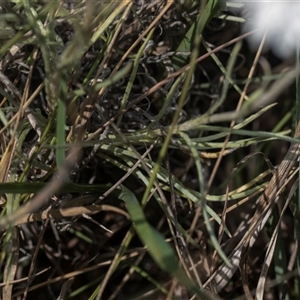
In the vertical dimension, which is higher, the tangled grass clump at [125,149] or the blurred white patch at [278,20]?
the blurred white patch at [278,20]

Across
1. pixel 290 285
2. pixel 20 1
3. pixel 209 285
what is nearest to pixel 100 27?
pixel 20 1

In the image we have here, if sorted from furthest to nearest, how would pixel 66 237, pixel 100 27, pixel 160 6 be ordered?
pixel 66 237
pixel 160 6
pixel 100 27

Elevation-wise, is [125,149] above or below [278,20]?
below

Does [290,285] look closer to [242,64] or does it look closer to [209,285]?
[209,285]

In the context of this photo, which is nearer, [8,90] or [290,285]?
[8,90]

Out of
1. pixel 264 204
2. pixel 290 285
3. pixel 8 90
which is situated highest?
pixel 8 90

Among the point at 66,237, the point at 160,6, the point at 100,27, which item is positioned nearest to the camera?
the point at 100,27

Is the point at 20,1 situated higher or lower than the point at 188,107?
higher

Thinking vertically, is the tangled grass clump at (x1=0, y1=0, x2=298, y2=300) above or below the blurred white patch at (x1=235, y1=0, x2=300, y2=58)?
below
